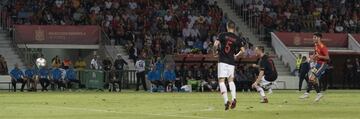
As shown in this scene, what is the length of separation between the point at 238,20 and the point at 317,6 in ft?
19.4

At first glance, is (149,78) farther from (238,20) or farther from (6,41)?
(238,20)

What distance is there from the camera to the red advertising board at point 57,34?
48250mm

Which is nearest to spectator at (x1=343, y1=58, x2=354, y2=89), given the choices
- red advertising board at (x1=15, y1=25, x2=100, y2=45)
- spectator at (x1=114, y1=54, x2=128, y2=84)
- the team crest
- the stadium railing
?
the stadium railing

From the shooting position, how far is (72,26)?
49219 millimetres

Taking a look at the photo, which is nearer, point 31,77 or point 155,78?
point 31,77

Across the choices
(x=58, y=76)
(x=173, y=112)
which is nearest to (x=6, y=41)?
(x=58, y=76)

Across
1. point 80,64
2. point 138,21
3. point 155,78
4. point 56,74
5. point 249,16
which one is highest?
point 249,16

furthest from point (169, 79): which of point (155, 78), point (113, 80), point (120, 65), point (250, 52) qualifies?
point (250, 52)

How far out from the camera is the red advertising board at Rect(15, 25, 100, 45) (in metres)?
48.2

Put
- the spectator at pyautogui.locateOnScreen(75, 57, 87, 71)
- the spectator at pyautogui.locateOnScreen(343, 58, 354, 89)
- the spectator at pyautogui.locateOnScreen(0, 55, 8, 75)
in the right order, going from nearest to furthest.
A: the spectator at pyautogui.locateOnScreen(0, 55, 8, 75), the spectator at pyautogui.locateOnScreen(75, 57, 87, 71), the spectator at pyautogui.locateOnScreen(343, 58, 354, 89)

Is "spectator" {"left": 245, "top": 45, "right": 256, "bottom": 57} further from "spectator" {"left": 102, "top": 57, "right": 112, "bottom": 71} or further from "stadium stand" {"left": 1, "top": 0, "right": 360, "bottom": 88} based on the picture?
"spectator" {"left": 102, "top": 57, "right": 112, "bottom": 71}

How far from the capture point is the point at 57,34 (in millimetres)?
48875

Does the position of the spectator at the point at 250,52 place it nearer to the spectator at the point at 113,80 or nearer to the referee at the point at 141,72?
the referee at the point at 141,72

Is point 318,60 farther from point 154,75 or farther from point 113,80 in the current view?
point 113,80
